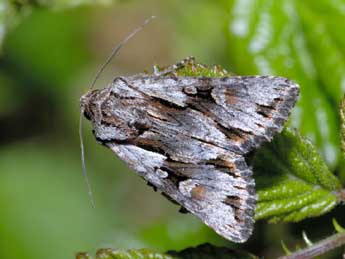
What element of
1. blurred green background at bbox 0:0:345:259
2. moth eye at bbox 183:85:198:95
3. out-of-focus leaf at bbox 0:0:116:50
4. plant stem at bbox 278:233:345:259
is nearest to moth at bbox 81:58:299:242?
moth eye at bbox 183:85:198:95

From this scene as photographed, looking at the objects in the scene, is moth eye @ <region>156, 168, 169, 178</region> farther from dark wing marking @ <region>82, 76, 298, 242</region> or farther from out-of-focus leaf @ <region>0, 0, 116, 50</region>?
out-of-focus leaf @ <region>0, 0, 116, 50</region>

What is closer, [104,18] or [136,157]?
[136,157]

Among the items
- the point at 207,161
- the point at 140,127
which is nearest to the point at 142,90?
the point at 140,127

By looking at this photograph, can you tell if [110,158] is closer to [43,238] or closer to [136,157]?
[43,238]

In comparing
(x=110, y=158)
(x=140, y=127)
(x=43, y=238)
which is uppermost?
(x=140, y=127)

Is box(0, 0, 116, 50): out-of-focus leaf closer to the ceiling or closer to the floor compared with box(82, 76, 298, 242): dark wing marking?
closer to the ceiling
